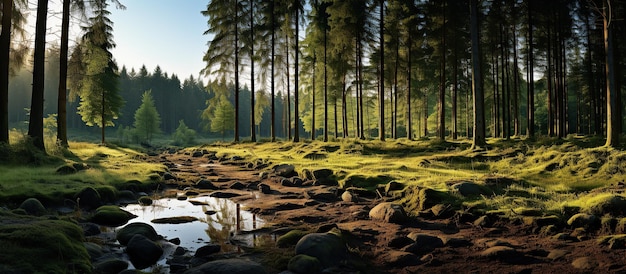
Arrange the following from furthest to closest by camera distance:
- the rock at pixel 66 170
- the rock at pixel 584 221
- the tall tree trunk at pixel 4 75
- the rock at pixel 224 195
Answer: the tall tree trunk at pixel 4 75, the rock at pixel 66 170, the rock at pixel 224 195, the rock at pixel 584 221

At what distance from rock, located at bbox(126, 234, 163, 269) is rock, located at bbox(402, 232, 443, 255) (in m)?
3.64

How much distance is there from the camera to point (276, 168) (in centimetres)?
1588

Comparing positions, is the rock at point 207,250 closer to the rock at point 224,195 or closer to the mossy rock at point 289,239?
the mossy rock at point 289,239

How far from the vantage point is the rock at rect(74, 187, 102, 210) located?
8.66 meters

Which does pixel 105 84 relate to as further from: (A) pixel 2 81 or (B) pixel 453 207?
(B) pixel 453 207

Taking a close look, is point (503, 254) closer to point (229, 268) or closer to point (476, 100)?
point (229, 268)

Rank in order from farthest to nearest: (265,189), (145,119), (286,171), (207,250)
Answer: (145,119) < (286,171) < (265,189) < (207,250)

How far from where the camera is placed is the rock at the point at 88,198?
28.4 ft

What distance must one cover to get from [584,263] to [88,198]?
952 centimetres

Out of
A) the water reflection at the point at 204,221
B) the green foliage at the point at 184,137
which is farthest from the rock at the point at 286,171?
the green foliage at the point at 184,137

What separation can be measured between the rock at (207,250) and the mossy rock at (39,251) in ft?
4.73

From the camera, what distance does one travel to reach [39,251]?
161 inches

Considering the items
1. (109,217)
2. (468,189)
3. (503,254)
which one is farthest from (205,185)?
(503,254)

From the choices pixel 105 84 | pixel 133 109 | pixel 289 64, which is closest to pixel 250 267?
pixel 289 64
